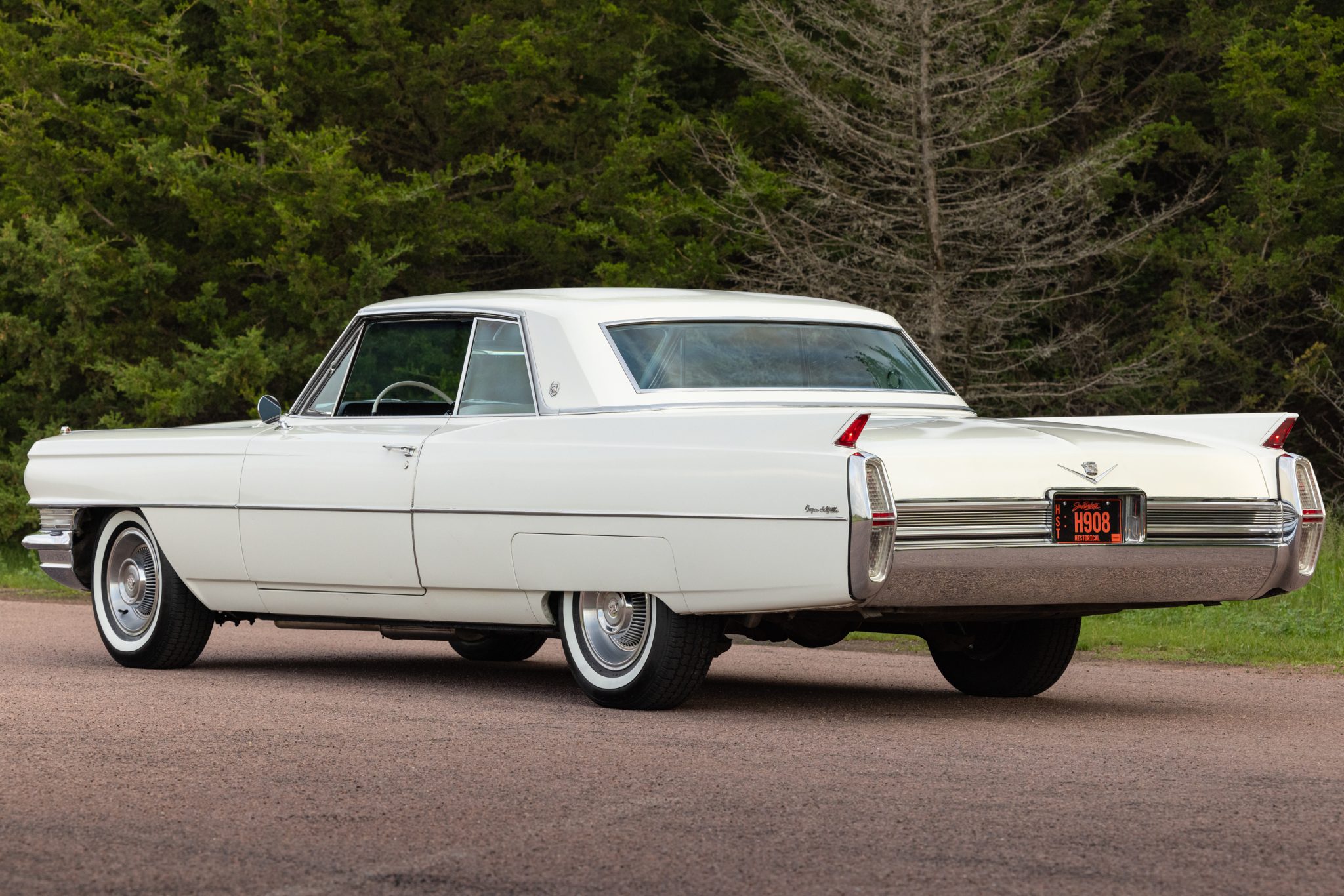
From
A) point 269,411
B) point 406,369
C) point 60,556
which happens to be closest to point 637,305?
point 406,369

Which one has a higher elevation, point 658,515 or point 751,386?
point 751,386

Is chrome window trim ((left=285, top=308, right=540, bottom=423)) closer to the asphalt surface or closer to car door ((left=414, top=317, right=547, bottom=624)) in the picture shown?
car door ((left=414, top=317, right=547, bottom=624))

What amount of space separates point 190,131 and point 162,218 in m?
2.38

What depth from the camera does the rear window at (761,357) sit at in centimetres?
821

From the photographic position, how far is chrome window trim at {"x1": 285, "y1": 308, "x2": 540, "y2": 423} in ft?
27.3

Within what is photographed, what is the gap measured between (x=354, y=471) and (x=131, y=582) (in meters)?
1.91

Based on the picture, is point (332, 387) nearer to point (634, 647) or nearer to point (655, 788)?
point (634, 647)

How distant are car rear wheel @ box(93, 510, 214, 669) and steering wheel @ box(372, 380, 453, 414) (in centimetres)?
141

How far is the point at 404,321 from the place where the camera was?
30.2 feet

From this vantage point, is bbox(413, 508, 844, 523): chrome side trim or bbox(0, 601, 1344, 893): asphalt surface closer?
bbox(0, 601, 1344, 893): asphalt surface

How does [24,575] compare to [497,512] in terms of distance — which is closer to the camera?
[497,512]

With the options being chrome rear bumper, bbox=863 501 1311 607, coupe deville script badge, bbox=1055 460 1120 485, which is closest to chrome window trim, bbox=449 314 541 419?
chrome rear bumper, bbox=863 501 1311 607

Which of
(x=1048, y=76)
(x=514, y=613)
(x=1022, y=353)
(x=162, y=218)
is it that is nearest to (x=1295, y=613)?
(x=514, y=613)

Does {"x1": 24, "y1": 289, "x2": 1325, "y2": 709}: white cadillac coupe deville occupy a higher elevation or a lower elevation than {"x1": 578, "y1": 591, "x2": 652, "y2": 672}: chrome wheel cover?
higher
